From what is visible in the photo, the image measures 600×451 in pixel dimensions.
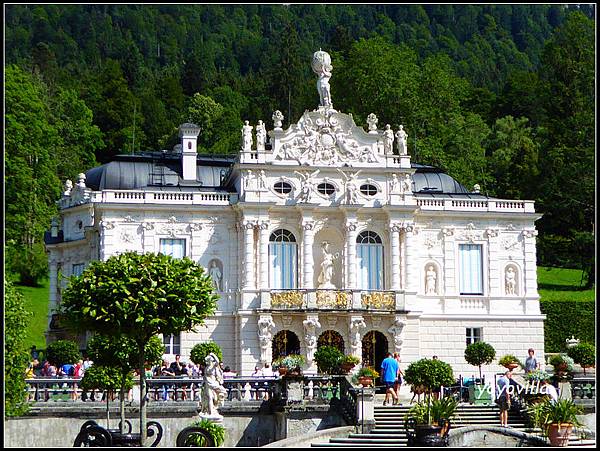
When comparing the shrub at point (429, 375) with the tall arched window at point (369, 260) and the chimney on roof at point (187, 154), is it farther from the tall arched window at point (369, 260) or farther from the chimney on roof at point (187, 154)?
the chimney on roof at point (187, 154)

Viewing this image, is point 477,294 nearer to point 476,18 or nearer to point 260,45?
point 260,45

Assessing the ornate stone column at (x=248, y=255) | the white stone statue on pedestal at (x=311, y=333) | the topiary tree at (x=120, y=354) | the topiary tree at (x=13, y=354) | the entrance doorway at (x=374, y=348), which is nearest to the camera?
the topiary tree at (x=13, y=354)

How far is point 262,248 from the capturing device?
160ft

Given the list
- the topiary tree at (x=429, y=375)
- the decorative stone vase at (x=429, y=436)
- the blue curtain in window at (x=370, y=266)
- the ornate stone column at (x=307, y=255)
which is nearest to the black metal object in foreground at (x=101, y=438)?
the decorative stone vase at (x=429, y=436)

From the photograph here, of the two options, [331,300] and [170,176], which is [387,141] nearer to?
[331,300]

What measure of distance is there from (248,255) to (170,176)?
6028 mm

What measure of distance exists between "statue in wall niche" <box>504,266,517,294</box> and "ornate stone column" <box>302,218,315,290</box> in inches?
306

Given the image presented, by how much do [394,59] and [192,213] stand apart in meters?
29.0

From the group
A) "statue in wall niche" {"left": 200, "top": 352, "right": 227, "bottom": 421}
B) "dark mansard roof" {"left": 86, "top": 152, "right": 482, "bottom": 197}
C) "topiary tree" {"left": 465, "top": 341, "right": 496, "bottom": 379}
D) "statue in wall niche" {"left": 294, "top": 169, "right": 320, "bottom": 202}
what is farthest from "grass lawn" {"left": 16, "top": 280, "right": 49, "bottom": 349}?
"statue in wall niche" {"left": 200, "top": 352, "right": 227, "bottom": 421}

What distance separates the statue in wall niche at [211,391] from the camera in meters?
32.5

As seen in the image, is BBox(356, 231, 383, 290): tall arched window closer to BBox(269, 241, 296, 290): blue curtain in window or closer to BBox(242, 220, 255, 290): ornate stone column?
BBox(269, 241, 296, 290): blue curtain in window

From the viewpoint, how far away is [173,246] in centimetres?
4881

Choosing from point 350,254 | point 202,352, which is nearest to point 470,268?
point 350,254

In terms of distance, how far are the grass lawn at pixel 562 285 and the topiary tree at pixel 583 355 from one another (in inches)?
698
